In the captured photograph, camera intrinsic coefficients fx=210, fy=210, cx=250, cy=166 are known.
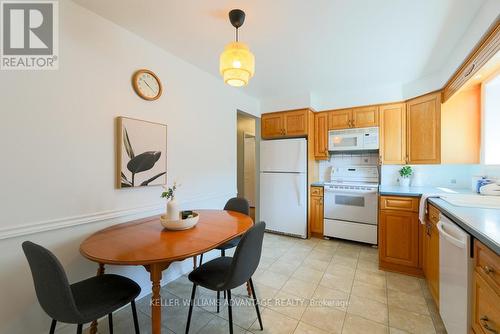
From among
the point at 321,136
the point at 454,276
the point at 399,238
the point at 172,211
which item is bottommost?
the point at 399,238

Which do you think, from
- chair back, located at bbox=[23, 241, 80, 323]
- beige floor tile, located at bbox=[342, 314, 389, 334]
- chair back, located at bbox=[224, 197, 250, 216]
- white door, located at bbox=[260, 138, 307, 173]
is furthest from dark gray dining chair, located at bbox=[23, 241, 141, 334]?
white door, located at bbox=[260, 138, 307, 173]

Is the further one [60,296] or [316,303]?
[316,303]

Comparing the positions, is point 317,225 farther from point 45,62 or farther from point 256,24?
point 45,62

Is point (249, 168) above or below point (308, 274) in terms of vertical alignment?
above

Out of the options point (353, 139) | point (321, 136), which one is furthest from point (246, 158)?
point (353, 139)

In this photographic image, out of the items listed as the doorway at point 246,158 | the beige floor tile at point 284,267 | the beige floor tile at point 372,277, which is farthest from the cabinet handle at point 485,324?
the doorway at point 246,158

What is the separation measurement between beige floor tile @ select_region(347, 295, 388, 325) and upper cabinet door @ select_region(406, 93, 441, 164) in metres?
1.81

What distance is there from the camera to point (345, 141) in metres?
3.39

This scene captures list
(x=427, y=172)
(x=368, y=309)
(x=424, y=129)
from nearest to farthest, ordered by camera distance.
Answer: (x=368, y=309)
(x=424, y=129)
(x=427, y=172)

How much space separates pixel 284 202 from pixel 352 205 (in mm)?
1051

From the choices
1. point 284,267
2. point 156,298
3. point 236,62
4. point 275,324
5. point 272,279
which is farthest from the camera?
point 284,267

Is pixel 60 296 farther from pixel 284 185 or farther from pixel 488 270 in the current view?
pixel 284 185

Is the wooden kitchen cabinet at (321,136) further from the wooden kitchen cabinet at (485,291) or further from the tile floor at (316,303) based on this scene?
the wooden kitchen cabinet at (485,291)

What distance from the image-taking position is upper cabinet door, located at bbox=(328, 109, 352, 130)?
3412mm
